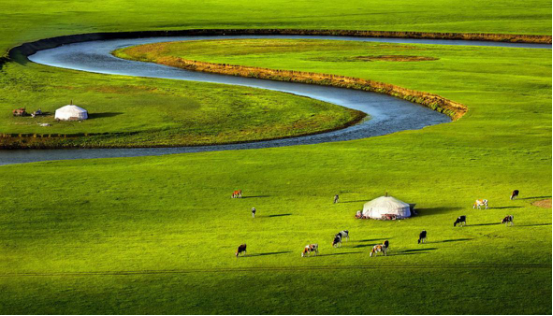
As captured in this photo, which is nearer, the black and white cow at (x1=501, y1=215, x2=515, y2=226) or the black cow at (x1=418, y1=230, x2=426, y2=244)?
the black cow at (x1=418, y1=230, x2=426, y2=244)

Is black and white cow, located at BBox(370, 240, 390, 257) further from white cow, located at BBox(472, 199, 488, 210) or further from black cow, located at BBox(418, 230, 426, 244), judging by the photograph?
white cow, located at BBox(472, 199, 488, 210)

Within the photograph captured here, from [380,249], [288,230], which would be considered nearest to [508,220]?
[380,249]

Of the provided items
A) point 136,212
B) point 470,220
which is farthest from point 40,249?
point 470,220

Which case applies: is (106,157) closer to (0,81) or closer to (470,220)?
(470,220)

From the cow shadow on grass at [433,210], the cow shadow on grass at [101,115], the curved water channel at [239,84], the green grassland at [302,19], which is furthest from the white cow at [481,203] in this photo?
the green grassland at [302,19]

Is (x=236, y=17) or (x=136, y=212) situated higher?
(x=236, y=17)

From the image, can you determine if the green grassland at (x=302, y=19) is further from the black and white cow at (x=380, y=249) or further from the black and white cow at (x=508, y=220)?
the black and white cow at (x=380, y=249)

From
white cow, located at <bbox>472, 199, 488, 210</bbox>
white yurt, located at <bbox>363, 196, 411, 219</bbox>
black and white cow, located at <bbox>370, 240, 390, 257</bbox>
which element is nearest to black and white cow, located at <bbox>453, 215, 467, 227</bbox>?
white yurt, located at <bbox>363, 196, 411, 219</bbox>
